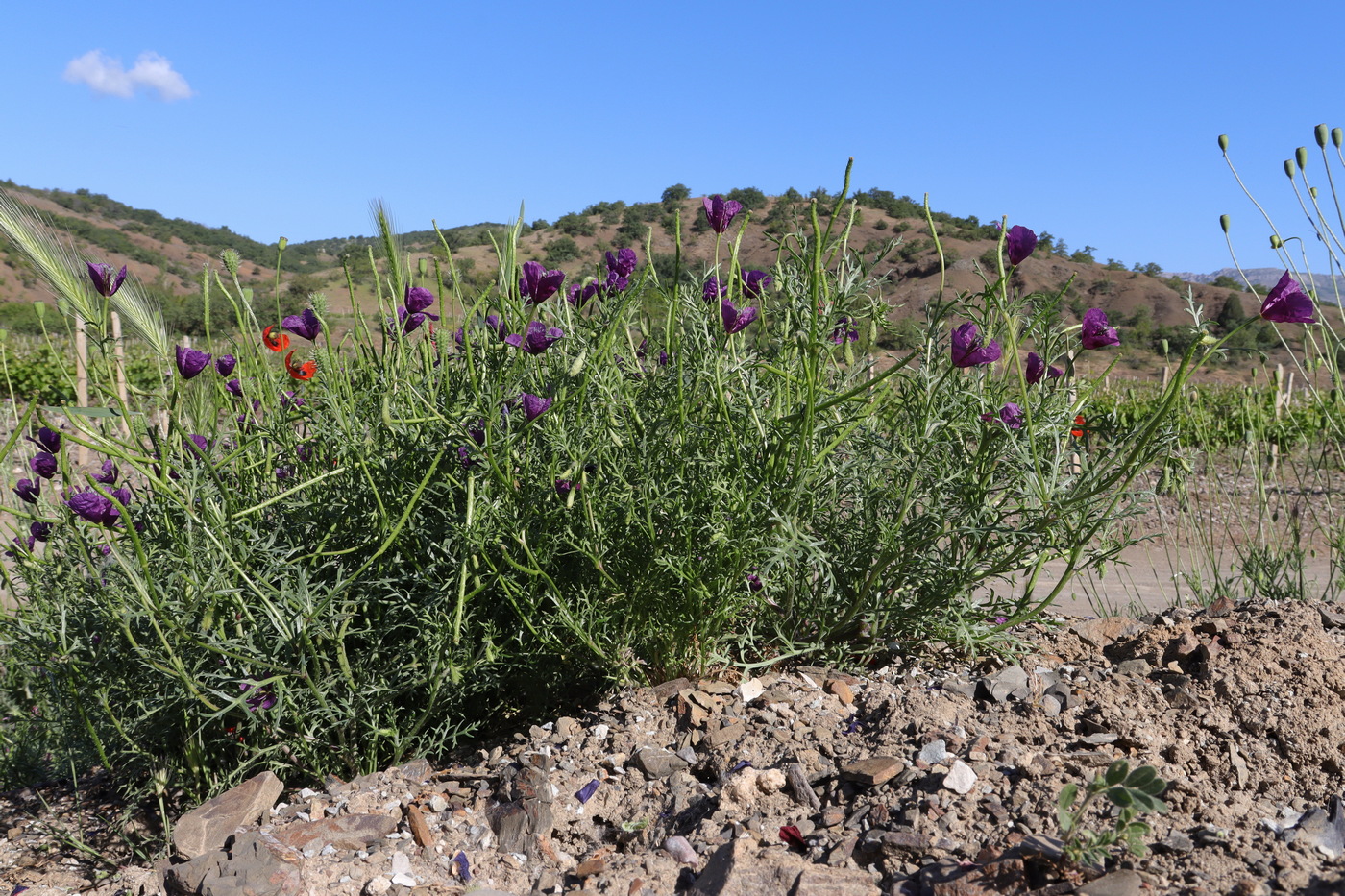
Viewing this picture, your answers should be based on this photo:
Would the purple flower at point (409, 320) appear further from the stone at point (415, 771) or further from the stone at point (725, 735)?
the stone at point (725, 735)

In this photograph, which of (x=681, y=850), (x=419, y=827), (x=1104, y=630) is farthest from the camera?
(x=1104, y=630)

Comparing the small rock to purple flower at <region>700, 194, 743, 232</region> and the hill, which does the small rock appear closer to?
purple flower at <region>700, 194, 743, 232</region>

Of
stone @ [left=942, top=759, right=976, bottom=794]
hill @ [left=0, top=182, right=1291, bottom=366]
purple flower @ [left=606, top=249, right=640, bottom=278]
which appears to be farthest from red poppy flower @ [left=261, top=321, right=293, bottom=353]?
hill @ [left=0, top=182, right=1291, bottom=366]

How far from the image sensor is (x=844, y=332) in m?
2.40

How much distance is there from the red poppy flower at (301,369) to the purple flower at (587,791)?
1.18 m

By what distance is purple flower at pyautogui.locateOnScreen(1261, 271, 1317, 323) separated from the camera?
5.89 ft

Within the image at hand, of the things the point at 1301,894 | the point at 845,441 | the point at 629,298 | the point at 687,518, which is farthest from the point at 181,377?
the point at 1301,894

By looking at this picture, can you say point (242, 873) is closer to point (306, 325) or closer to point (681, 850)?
point (681, 850)

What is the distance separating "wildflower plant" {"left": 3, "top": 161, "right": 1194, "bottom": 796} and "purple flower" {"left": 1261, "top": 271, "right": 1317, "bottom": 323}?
0.27 metres

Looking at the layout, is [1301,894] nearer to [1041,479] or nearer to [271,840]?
[1041,479]

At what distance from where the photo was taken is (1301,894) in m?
1.44

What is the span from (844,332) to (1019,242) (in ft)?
1.71

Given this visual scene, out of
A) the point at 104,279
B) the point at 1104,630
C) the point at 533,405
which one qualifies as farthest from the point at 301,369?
the point at 1104,630

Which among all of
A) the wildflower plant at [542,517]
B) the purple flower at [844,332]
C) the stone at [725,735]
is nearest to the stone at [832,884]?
the stone at [725,735]
